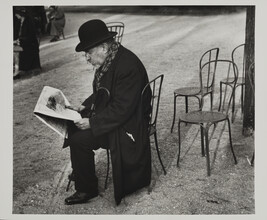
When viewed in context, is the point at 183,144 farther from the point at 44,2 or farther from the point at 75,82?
the point at 75,82

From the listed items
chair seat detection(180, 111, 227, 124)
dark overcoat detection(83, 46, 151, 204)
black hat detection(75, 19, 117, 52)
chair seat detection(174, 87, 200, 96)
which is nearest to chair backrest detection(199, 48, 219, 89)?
chair seat detection(174, 87, 200, 96)

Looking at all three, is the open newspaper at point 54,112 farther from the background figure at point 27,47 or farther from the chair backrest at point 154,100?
the background figure at point 27,47

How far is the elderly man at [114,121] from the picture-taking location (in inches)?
112

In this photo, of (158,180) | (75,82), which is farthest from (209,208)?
(75,82)

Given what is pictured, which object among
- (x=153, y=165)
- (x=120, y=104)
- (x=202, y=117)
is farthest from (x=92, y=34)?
(x=153, y=165)

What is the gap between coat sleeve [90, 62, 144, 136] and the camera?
2846mm

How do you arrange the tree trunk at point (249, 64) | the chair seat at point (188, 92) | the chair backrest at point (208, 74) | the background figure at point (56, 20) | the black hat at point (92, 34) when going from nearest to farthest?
the black hat at point (92, 34)
the tree trunk at point (249, 64)
the chair backrest at point (208, 74)
the chair seat at point (188, 92)
the background figure at point (56, 20)

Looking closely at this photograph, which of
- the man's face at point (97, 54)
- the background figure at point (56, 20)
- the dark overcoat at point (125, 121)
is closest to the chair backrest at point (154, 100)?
the dark overcoat at point (125, 121)

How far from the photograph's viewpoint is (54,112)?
107 inches

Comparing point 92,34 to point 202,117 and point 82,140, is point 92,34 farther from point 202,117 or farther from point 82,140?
point 202,117

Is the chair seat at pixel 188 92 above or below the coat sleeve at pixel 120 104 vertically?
below

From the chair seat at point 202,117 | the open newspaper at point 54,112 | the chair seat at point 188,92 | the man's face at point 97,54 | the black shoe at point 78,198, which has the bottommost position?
the black shoe at point 78,198

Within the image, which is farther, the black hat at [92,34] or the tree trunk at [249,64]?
the tree trunk at [249,64]

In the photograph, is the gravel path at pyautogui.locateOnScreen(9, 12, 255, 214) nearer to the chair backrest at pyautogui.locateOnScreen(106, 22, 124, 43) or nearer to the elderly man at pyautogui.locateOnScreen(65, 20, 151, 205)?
the elderly man at pyautogui.locateOnScreen(65, 20, 151, 205)
